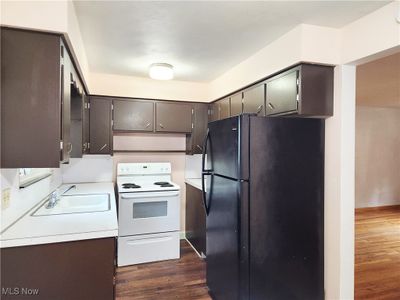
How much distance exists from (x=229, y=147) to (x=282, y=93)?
0.66 meters

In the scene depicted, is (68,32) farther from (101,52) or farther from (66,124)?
(101,52)

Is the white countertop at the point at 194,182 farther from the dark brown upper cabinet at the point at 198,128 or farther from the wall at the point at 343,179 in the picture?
the wall at the point at 343,179

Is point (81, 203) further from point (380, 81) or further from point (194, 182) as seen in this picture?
point (380, 81)

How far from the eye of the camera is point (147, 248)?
3.16 m

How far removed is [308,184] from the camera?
2.10m

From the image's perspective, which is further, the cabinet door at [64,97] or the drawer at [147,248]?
the drawer at [147,248]

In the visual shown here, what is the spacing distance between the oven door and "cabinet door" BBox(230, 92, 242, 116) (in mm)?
1245

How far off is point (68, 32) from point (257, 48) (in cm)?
165

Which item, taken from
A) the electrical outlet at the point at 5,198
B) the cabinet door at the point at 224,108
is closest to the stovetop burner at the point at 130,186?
the cabinet door at the point at 224,108

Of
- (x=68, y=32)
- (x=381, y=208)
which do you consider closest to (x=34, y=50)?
(x=68, y=32)

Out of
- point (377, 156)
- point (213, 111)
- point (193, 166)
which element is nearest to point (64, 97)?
point (213, 111)

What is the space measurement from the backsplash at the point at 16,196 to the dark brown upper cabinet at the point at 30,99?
0.94 feet

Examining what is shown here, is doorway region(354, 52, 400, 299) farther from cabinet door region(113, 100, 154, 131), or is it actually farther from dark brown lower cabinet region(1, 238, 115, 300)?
cabinet door region(113, 100, 154, 131)

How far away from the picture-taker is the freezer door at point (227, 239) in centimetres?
197
